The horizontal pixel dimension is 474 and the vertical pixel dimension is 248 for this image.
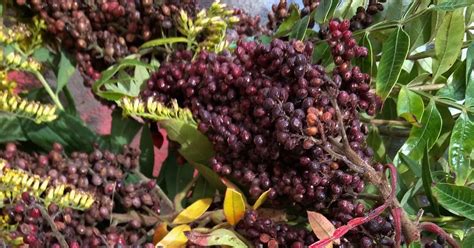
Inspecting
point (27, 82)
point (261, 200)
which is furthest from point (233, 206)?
point (27, 82)

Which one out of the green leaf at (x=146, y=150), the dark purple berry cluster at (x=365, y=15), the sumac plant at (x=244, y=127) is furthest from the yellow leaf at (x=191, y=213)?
the dark purple berry cluster at (x=365, y=15)

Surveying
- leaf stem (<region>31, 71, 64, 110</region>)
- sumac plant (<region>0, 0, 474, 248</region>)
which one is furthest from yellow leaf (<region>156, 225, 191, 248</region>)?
leaf stem (<region>31, 71, 64, 110</region>)

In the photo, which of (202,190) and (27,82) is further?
(27,82)

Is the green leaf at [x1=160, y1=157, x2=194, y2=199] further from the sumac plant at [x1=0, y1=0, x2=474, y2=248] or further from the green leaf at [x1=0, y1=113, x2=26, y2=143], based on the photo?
the green leaf at [x1=0, y1=113, x2=26, y2=143]

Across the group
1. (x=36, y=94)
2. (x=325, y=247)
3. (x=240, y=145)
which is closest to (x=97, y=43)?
(x=36, y=94)

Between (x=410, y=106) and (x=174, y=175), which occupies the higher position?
(x=410, y=106)

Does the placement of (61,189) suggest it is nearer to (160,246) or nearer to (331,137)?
(160,246)

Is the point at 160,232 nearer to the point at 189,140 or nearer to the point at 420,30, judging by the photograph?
the point at 189,140
